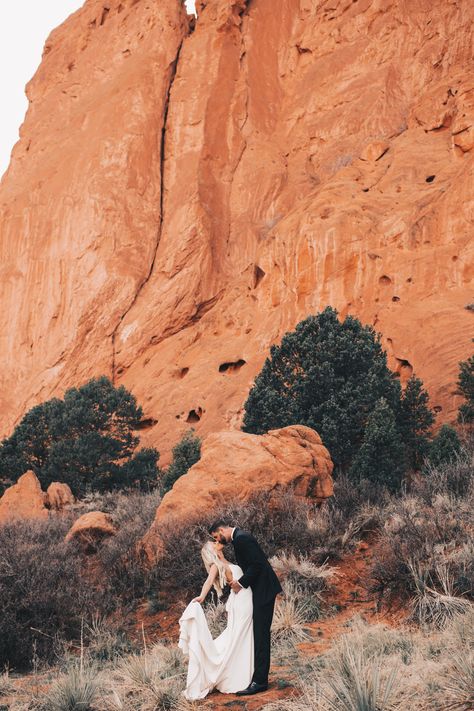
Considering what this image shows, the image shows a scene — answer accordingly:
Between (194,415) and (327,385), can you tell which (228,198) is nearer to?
(194,415)

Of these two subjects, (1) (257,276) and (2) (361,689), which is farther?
(1) (257,276)

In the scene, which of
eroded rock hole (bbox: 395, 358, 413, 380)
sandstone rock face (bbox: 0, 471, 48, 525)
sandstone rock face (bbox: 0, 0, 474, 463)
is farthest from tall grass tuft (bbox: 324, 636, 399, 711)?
eroded rock hole (bbox: 395, 358, 413, 380)

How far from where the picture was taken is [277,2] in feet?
146

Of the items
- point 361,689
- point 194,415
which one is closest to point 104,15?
point 194,415

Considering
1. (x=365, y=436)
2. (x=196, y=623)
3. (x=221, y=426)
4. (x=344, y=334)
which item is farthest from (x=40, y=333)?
(x=196, y=623)

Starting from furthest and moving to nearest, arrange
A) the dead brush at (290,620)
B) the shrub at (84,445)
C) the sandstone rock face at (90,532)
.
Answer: the shrub at (84,445) < the sandstone rock face at (90,532) < the dead brush at (290,620)

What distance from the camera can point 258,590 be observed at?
6.21 meters

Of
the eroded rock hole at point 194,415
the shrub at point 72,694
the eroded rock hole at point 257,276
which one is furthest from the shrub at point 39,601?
the eroded rock hole at point 257,276

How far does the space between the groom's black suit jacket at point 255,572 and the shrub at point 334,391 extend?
13.2 meters

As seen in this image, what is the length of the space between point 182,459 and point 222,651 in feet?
52.4

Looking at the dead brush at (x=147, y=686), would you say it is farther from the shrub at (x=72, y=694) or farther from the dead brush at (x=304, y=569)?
the dead brush at (x=304, y=569)

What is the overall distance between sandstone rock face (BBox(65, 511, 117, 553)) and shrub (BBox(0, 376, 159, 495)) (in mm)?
9774

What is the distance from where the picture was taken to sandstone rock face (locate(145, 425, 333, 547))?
481 inches

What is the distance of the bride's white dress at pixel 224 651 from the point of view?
6137 millimetres
